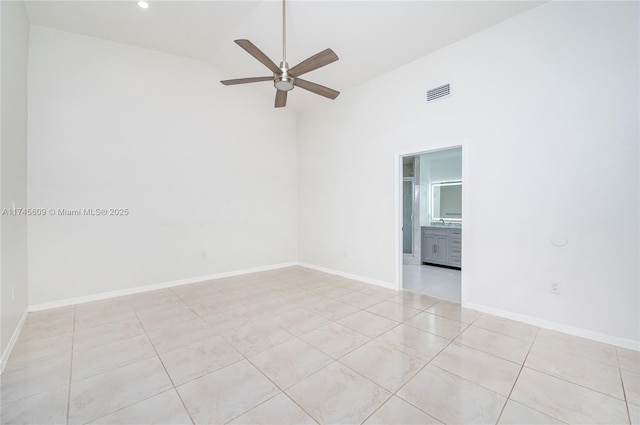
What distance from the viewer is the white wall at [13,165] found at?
2281mm

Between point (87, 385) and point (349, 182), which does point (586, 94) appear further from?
point (87, 385)

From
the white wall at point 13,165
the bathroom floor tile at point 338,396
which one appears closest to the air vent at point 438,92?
Result: the bathroom floor tile at point 338,396

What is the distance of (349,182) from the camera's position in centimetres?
482

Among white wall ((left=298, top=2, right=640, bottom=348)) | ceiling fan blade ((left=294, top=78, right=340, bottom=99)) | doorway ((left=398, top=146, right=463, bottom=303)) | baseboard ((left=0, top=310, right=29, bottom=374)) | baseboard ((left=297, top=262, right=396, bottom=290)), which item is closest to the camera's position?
baseboard ((left=0, top=310, right=29, bottom=374))

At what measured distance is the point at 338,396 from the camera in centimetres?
177

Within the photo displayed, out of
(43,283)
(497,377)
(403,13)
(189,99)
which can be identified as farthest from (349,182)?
(43,283)

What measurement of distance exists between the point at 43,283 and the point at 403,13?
18.0ft

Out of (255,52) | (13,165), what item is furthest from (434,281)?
(13,165)

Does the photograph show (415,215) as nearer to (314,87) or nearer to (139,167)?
(314,87)

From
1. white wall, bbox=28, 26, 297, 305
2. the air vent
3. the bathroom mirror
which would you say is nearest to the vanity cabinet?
the bathroom mirror

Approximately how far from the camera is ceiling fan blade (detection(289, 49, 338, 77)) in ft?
7.77

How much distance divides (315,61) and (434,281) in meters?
3.96

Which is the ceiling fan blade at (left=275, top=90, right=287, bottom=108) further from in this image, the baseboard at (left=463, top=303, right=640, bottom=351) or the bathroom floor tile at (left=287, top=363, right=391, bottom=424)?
the baseboard at (left=463, top=303, right=640, bottom=351)

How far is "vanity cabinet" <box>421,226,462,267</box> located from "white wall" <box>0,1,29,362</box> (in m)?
6.30
